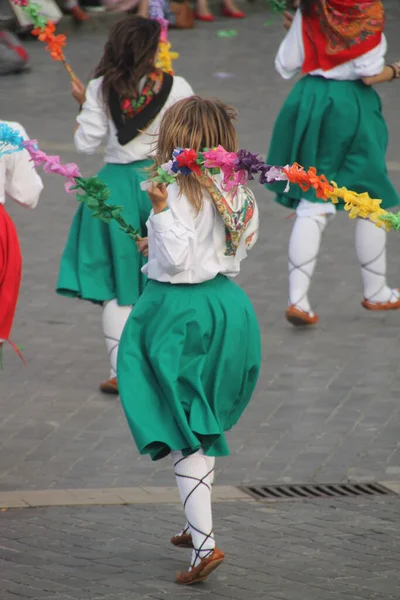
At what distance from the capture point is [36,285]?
873 cm

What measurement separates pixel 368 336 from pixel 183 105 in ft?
11.1

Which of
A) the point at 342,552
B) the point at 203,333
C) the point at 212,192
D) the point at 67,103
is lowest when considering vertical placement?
the point at 67,103

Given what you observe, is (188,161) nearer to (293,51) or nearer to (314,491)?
(314,491)

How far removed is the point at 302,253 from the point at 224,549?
3.04m

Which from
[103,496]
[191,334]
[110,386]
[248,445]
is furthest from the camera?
[110,386]

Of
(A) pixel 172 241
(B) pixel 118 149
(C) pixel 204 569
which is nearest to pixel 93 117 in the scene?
(B) pixel 118 149

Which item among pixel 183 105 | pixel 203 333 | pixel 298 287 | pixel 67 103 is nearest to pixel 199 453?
pixel 203 333

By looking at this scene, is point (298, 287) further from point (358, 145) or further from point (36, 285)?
point (36, 285)

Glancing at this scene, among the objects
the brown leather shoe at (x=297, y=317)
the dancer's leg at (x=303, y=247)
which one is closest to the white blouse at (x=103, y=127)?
the dancer's leg at (x=303, y=247)

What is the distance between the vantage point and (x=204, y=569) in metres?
4.77

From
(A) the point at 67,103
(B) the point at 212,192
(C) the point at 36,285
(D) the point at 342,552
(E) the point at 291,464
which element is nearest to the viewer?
(B) the point at 212,192

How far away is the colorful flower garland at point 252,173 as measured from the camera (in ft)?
14.5

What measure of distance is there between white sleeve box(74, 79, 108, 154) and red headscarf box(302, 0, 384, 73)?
1592 mm

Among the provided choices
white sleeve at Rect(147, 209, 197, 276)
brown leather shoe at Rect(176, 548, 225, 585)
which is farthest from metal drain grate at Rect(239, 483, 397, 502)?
white sleeve at Rect(147, 209, 197, 276)
